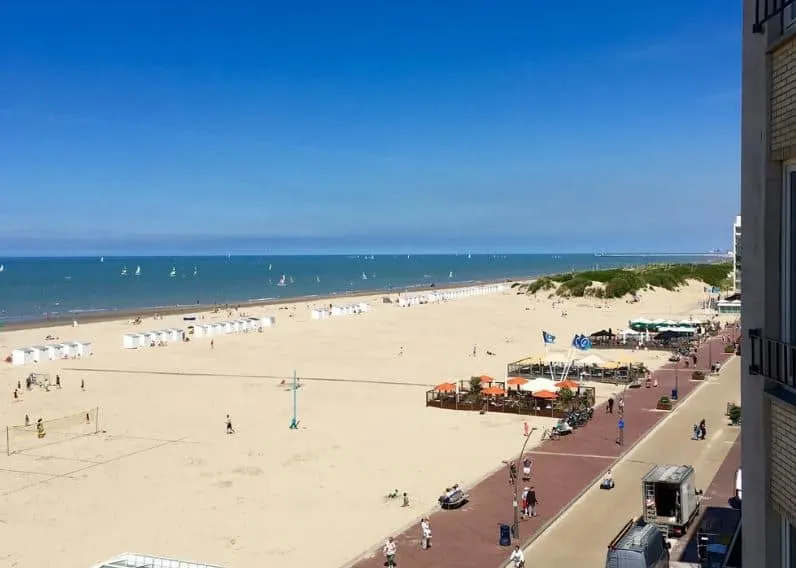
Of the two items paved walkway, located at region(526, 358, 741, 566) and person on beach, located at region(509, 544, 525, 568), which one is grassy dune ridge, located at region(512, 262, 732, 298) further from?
person on beach, located at region(509, 544, 525, 568)

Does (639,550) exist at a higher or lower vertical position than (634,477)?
higher

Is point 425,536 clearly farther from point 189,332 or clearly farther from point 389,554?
point 189,332

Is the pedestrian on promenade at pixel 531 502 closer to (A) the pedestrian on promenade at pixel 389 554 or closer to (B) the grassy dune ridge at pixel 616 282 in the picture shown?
(A) the pedestrian on promenade at pixel 389 554

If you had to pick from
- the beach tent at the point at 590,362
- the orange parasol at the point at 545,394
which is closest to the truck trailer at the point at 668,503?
the orange parasol at the point at 545,394

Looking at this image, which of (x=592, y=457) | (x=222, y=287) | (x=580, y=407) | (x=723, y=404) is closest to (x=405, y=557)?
(x=592, y=457)

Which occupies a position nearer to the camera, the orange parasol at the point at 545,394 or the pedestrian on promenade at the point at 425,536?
the pedestrian on promenade at the point at 425,536

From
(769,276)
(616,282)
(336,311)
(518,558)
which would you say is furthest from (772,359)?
(616,282)
